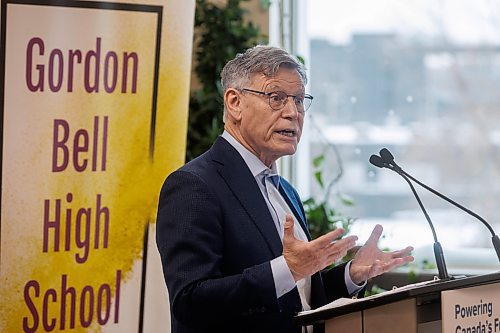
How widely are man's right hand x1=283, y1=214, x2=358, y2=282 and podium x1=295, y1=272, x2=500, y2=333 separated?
92 mm

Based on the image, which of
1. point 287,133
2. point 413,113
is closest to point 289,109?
point 287,133

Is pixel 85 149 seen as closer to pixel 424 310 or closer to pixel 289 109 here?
pixel 289 109

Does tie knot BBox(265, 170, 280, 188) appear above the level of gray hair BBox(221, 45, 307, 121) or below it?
below

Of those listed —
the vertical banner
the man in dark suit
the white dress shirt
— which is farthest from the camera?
the vertical banner

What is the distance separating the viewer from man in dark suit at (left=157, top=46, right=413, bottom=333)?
78.6 inches

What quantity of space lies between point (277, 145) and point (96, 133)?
1.10 m

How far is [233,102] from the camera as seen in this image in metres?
2.35

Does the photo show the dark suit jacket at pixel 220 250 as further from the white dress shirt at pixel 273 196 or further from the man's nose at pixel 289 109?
the man's nose at pixel 289 109

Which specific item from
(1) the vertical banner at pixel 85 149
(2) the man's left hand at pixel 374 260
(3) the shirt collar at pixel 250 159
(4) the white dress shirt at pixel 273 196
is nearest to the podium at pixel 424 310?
(2) the man's left hand at pixel 374 260

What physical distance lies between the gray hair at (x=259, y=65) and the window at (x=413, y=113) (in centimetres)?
237

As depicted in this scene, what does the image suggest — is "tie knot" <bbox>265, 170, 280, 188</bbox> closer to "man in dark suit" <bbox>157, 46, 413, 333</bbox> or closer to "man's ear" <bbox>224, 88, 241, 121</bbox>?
"man in dark suit" <bbox>157, 46, 413, 333</bbox>

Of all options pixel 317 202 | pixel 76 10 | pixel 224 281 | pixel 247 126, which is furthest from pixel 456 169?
pixel 224 281

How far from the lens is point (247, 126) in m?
2.32

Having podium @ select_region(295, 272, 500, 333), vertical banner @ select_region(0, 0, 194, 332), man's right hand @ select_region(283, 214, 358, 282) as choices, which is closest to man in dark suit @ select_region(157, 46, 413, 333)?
man's right hand @ select_region(283, 214, 358, 282)
